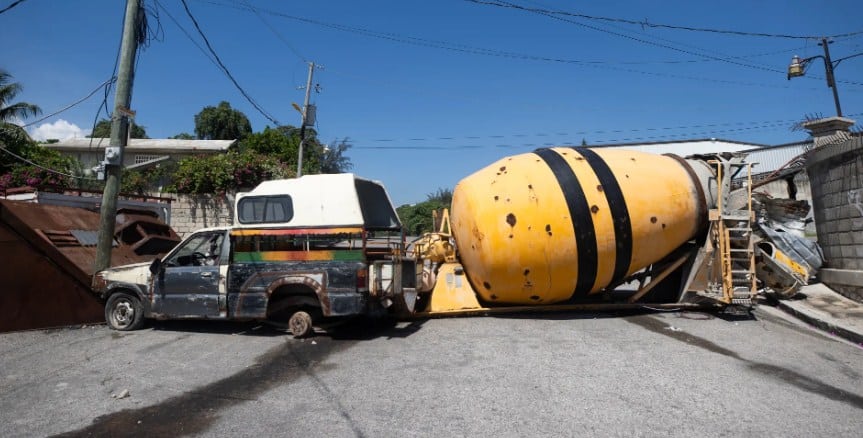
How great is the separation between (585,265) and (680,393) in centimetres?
288

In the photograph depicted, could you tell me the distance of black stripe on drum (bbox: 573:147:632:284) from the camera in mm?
7379

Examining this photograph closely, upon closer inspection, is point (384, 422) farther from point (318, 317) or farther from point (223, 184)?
point (223, 184)

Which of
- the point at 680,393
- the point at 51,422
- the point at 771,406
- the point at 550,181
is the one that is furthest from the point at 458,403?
the point at 550,181

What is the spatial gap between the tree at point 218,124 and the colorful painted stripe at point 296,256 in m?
38.6

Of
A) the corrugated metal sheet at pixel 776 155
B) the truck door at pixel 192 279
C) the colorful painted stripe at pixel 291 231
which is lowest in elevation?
the truck door at pixel 192 279

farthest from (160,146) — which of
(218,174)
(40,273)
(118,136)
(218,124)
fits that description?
(40,273)

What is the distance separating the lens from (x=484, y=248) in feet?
24.4

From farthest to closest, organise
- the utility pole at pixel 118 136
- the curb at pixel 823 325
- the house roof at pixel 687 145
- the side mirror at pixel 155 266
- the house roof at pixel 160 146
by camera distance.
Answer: the house roof at pixel 687 145, the house roof at pixel 160 146, the utility pole at pixel 118 136, the side mirror at pixel 155 266, the curb at pixel 823 325

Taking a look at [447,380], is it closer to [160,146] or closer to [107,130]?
[160,146]

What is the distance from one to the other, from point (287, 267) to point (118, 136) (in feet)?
A: 15.4

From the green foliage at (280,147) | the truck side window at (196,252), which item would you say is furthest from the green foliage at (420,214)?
the truck side window at (196,252)

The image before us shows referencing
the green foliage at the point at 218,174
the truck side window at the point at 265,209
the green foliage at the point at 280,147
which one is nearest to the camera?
the truck side window at the point at 265,209

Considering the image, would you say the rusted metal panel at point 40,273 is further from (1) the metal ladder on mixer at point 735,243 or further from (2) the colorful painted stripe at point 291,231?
(1) the metal ladder on mixer at point 735,243

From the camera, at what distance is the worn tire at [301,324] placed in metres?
7.14
